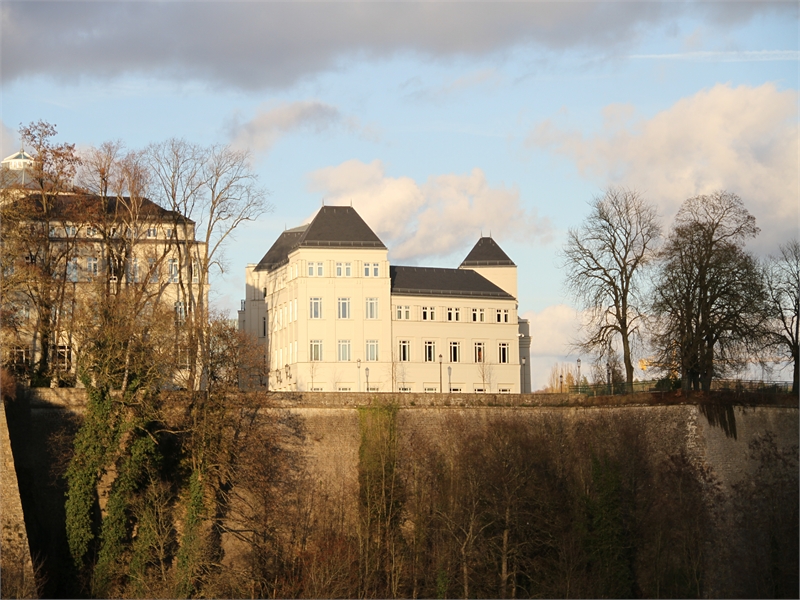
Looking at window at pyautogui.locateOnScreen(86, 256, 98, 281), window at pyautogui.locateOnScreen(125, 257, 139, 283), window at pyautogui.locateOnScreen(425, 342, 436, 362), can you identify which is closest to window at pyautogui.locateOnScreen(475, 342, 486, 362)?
window at pyautogui.locateOnScreen(425, 342, 436, 362)

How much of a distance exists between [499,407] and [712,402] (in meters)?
8.95

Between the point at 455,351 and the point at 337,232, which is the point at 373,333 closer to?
the point at 455,351

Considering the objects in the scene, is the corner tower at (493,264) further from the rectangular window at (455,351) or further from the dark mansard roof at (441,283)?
the rectangular window at (455,351)

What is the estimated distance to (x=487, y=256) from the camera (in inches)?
3100

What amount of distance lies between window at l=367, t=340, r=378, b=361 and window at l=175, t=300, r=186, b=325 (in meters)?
14.3

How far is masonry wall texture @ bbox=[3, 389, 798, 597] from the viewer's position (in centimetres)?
4947

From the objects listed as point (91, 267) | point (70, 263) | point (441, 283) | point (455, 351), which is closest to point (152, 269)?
point (70, 263)

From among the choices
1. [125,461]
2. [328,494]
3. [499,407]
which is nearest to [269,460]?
[328,494]

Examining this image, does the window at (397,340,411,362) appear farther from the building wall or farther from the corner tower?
the corner tower

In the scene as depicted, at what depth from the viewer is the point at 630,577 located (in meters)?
47.5

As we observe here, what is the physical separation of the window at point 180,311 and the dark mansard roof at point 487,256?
82.3ft

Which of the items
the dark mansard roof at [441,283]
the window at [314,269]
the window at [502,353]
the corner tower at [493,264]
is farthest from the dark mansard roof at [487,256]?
the window at [314,269]

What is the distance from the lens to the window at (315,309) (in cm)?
6912

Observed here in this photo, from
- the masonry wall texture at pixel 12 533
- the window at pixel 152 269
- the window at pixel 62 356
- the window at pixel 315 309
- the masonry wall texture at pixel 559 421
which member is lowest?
the masonry wall texture at pixel 12 533
